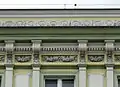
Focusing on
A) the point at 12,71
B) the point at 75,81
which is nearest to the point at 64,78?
the point at 75,81

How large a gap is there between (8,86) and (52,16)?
281 centimetres

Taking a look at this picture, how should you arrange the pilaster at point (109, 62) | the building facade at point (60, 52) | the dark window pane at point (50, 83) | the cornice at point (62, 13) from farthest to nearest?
1. the cornice at point (62, 13)
2. the dark window pane at point (50, 83)
3. the building facade at point (60, 52)
4. the pilaster at point (109, 62)

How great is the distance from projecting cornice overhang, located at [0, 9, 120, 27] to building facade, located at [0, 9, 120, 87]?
0.03 m

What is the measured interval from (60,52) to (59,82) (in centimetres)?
100

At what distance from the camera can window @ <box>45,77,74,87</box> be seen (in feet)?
64.6

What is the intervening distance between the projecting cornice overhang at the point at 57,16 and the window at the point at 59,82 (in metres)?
1.84

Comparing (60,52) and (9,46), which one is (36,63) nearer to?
(60,52)

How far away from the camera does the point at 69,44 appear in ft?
65.1

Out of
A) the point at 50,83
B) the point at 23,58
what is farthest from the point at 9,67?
the point at 50,83

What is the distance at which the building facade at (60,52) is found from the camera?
64.0 feet

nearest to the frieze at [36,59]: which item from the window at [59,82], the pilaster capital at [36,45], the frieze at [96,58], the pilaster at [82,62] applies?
the pilaster capital at [36,45]

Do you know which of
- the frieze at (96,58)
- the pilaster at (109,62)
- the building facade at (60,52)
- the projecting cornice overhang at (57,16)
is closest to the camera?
the pilaster at (109,62)

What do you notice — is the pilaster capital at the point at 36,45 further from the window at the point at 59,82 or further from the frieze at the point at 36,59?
the window at the point at 59,82

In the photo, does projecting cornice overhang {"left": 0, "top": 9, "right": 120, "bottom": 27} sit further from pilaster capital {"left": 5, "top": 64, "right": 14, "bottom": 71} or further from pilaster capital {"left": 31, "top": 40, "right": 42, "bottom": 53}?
pilaster capital {"left": 5, "top": 64, "right": 14, "bottom": 71}
